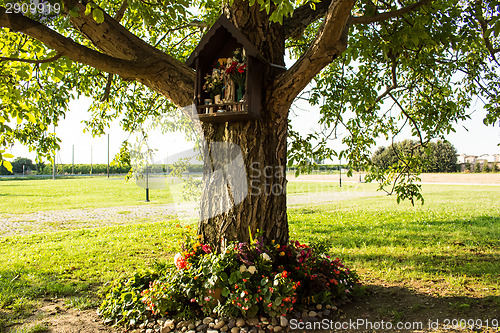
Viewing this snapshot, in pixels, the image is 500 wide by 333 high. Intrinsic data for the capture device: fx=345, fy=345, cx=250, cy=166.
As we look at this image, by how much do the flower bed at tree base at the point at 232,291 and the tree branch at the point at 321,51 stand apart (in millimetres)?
1852

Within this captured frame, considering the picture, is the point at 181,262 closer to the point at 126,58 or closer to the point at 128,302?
the point at 128,302

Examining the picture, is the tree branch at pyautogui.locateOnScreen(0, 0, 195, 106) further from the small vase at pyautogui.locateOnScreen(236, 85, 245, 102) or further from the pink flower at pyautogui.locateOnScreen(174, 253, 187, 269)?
the pink flower at pyautogui.locateOnScreen(174, 253, 187, 269)

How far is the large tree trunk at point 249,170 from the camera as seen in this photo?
432 centimetres

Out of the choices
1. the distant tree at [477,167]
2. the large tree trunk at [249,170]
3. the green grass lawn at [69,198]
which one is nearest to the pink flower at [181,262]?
the large tree trunk at [249,170]

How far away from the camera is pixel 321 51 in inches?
141

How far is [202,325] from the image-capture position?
3.72 metres

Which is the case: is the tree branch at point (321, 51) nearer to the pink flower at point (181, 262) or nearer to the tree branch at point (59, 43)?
the tree branch at point (59, 43)

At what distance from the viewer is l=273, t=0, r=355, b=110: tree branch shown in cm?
331

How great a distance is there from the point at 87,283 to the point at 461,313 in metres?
5.22

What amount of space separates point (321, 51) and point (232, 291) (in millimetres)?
2763

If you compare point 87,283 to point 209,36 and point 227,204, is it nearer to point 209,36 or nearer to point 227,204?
point 227,204

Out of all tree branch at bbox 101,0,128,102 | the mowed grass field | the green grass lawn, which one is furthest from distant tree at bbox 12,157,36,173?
tree branch at bbox 101,0,128,102

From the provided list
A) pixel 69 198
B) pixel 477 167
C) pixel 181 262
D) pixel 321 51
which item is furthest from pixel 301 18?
pixel 477 167

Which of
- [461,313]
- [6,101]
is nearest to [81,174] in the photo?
[6,101]
